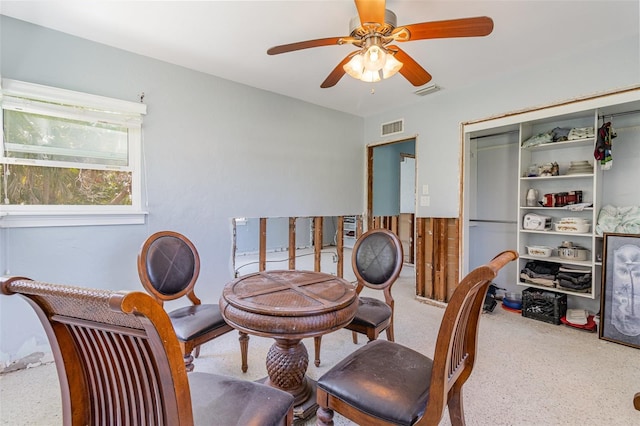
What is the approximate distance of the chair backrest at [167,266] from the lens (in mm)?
2020

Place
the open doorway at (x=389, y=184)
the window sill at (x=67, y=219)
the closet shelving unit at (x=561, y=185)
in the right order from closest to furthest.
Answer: the window sill at (x=67, y=219) → the closet shelving unit at (x=561, y=185) → the open doorway at (x=389, y=184)

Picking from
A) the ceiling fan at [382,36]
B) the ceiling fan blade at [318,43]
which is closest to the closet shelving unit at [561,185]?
the ceiling fan at [382,36]

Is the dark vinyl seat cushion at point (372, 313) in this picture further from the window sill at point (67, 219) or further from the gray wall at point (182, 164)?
the window sill at point (67, 219)

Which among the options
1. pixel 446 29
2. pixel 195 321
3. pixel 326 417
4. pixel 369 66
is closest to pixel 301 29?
pixel 369 66

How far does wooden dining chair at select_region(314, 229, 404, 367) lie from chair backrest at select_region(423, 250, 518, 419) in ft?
2.51

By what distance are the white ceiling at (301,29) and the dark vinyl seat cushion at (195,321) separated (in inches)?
82.7

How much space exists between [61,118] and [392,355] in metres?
2.97

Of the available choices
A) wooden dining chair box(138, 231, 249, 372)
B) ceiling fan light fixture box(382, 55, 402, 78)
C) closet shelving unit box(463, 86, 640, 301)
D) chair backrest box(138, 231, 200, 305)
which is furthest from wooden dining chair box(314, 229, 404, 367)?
closet shelving unit box(463, 86, 640, 301)

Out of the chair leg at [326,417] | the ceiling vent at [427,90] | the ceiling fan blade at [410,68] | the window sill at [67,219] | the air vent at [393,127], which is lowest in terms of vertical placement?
the chair leg at [326,417]

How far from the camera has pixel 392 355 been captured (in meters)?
1.40

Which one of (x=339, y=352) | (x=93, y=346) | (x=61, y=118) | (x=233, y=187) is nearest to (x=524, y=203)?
(x=339, y=352)

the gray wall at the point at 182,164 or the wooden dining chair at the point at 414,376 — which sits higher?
the gray wall at the point at 182,164

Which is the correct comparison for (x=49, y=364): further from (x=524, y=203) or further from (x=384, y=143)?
(x=524, y=203)

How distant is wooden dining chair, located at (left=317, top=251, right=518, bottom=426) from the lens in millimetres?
1026
